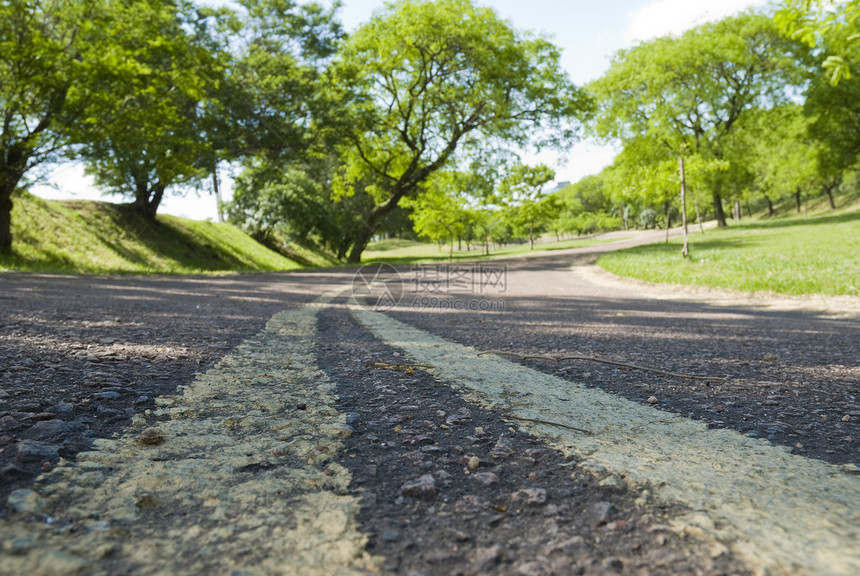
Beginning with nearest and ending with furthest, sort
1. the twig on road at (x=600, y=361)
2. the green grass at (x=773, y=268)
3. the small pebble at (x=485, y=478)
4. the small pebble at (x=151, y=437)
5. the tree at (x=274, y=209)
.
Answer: the small pebble at (x=485, y=478), the small pebble at (x=151, y=437), the twig on road at (x=600, y=361), the green grass at (x=773, y=268), the tree at (x=274, y=209)

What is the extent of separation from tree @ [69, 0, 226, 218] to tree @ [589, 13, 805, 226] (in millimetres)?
23573

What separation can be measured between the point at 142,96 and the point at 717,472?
677 inches

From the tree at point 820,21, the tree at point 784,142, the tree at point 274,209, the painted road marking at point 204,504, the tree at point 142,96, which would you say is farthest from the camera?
the tree at point 784,142

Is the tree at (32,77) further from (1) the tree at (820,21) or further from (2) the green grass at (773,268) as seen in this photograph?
(2) the green grass at (773,268)

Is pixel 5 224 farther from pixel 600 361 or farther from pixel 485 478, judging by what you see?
pixel 485 478

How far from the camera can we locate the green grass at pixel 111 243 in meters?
14.0

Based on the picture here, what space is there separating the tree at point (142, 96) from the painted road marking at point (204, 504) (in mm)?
14403

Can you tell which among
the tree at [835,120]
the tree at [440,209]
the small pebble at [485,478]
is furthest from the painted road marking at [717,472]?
the tree at [835,120]

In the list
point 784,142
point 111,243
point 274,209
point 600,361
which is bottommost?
point 600,361

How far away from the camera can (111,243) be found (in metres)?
16.5

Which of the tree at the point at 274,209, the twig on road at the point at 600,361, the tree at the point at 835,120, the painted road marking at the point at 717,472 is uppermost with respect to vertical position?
the tree at the point at 835,120

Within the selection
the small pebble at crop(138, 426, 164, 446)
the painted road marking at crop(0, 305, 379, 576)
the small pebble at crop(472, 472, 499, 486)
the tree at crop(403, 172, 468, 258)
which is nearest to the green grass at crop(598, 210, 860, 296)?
the small pebble at crop(472, 472, 499, 486)

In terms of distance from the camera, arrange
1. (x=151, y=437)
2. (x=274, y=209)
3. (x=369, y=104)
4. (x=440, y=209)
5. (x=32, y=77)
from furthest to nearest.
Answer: (x=440, y=209), (x=274, y=209), (x=369, y=104), (x=32, y=77), (x=151, y=437)

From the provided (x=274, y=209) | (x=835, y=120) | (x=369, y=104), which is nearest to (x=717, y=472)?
(x=369, y=104)
